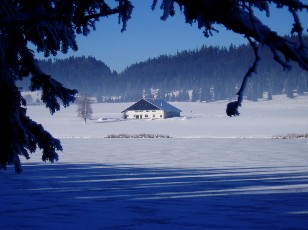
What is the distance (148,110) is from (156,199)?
6286 centimetres

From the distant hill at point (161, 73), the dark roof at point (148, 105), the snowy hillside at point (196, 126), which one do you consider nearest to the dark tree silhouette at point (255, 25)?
the snowy hillside at point (196, 126)

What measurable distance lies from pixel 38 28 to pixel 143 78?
157266 mm

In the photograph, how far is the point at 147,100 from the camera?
72.5m

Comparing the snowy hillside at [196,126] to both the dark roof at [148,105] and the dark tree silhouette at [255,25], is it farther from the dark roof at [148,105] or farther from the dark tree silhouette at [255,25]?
the dark tree silhouette at [255,25]

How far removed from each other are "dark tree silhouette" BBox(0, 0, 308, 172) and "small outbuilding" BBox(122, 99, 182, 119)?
6582 cm

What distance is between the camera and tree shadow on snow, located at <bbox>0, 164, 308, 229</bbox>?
7.38 metres

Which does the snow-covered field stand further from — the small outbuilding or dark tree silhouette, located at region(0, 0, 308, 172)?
the small outbuilding

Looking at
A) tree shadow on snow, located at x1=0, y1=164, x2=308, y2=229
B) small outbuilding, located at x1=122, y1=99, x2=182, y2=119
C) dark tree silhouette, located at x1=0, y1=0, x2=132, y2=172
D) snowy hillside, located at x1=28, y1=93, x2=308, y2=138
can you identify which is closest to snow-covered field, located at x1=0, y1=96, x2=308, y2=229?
tree shadow on snow, located at x1=0, y1=164, x2=308, y2=229

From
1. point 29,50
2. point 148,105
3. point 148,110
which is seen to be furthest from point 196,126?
point 29,50

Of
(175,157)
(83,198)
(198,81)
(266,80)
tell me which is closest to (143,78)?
(198,81)

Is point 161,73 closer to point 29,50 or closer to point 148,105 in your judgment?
point 148,105

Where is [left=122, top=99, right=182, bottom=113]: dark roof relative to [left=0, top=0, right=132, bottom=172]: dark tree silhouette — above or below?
above

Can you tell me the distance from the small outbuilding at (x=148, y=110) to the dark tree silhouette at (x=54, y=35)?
65.8 m

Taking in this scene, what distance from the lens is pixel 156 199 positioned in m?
9.48
